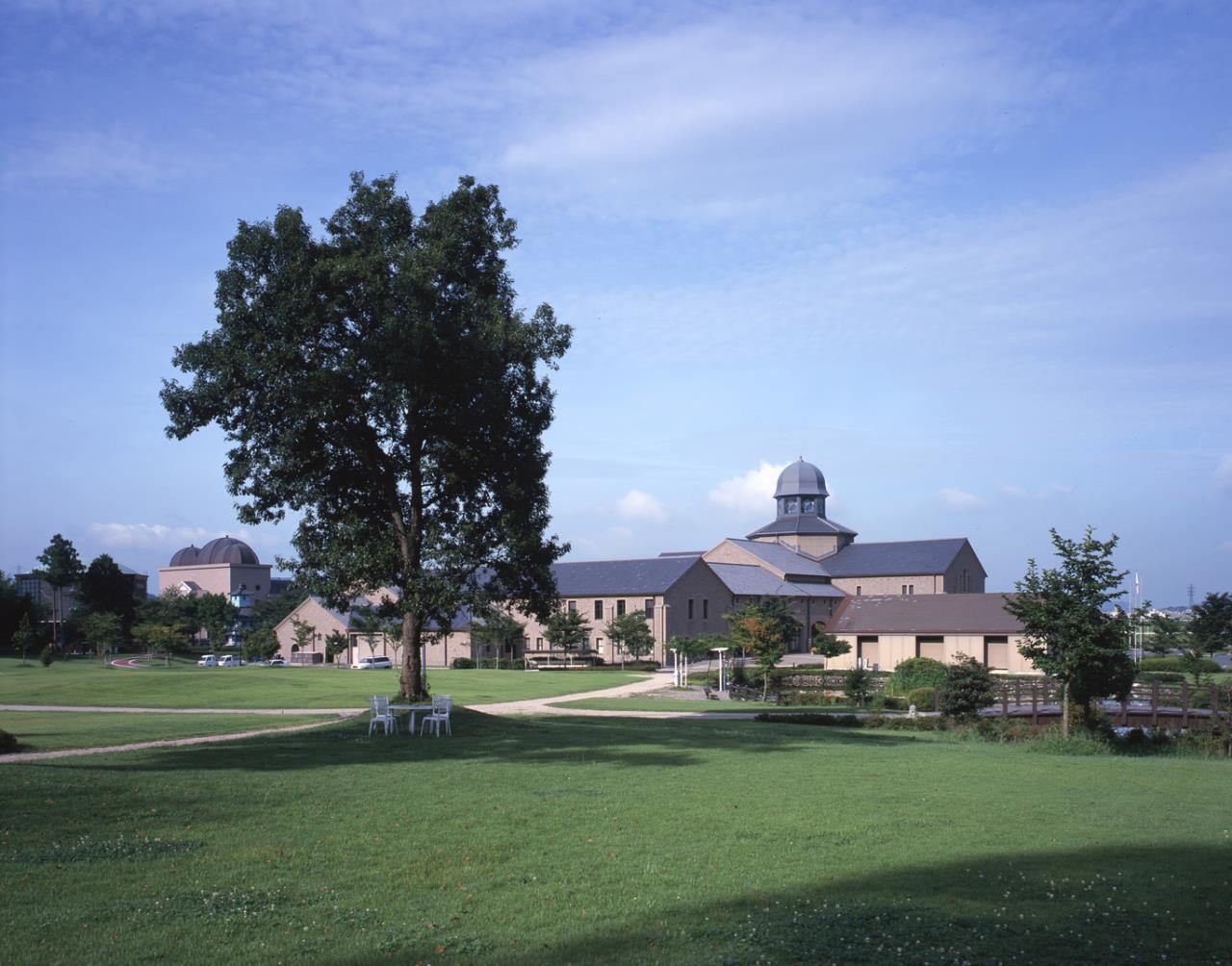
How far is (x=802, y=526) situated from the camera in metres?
111

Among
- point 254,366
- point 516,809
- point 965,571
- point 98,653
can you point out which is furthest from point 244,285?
point 965,571

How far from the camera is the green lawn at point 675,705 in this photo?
40625 mm

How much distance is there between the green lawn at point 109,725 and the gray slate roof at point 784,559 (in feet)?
231

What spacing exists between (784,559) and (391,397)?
80.3 m

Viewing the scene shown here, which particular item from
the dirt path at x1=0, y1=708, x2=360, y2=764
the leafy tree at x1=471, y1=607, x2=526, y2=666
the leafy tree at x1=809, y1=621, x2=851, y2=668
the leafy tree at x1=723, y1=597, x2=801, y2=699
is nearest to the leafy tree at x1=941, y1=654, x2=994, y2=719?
the leafy tree at x1=723, y1=597, x2=801, y2=699

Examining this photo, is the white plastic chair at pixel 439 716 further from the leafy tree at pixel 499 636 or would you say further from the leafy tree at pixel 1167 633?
the leafy tree at pixel 1167 633

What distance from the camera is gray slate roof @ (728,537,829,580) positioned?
99.0 meters

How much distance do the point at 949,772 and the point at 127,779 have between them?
46.3ft

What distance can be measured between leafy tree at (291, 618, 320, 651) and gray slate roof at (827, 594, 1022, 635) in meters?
44.9

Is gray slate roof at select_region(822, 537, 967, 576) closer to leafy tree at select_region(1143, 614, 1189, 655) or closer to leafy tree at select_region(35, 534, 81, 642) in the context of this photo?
leafy tree at select_region(1143, 614, 1189, 655)

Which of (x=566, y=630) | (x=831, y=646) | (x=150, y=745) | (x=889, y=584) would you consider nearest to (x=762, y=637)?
(x=831, y=646)

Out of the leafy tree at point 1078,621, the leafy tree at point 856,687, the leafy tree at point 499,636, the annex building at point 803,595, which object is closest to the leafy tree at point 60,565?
the annex building at point 803,595

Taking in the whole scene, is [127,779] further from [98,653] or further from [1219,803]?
[98,653]

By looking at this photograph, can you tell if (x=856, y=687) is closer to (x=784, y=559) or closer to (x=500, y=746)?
(x=500, y=746)
